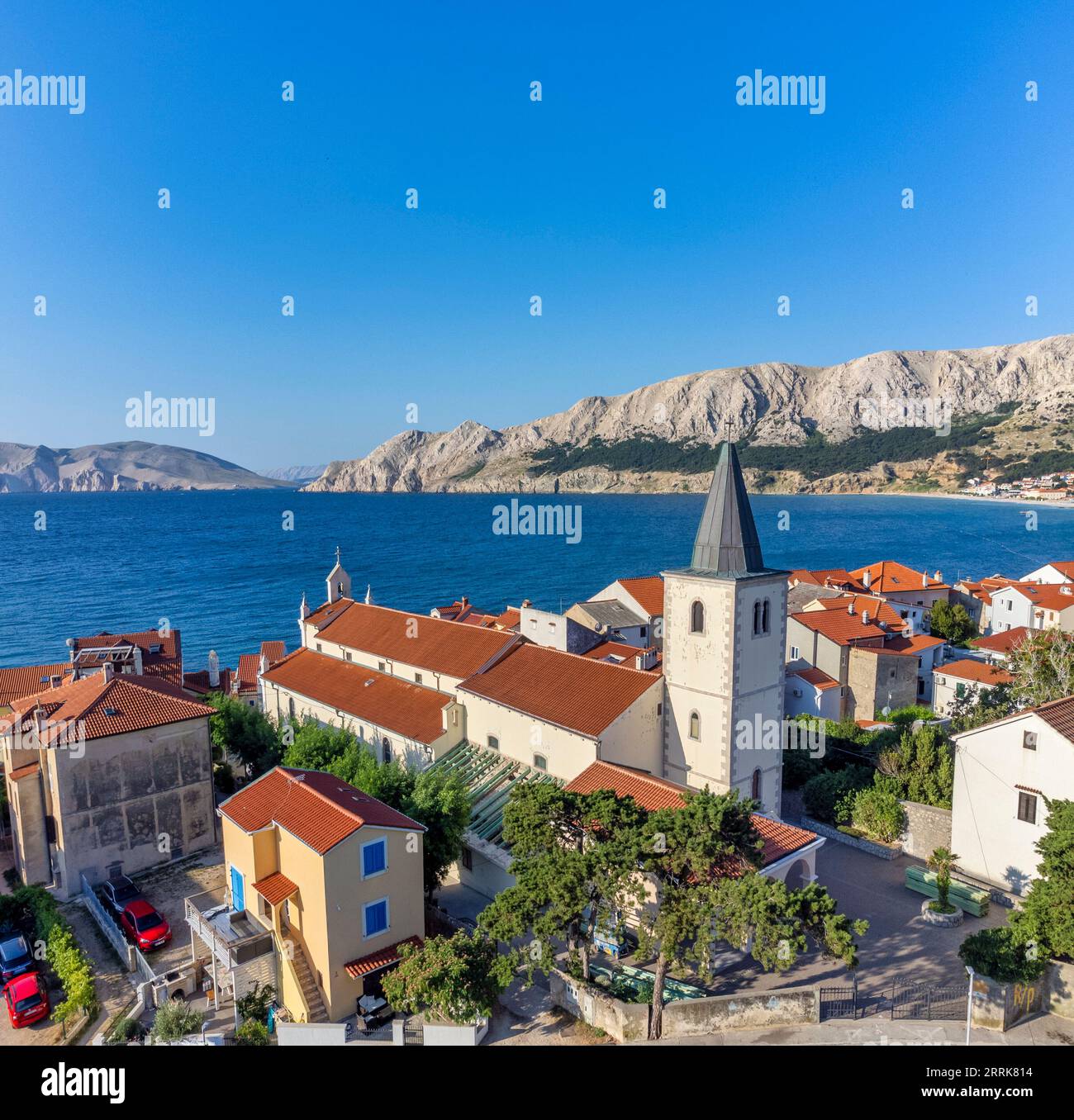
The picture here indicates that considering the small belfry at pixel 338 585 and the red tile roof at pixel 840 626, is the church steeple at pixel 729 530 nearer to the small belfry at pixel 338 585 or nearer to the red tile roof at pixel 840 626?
the red tile roof at pixel 840 626

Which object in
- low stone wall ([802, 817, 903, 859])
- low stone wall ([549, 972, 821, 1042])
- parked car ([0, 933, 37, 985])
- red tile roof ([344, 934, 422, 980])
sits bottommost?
parked car ([0, 933, 37, 985])

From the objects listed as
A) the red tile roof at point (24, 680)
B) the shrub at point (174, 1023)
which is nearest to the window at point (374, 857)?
the shrub at point (174, 1023)

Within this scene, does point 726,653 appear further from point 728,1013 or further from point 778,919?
point 728,1013

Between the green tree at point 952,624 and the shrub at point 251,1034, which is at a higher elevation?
the green tree at point 952,624

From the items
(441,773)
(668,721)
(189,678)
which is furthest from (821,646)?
(189,678)

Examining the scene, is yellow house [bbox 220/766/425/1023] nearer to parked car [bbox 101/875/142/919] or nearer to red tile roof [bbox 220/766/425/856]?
red tile roof [bbox 220/766/425/856]

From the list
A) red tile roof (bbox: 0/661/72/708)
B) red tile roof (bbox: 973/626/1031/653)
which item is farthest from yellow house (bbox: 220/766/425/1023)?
red tile roof (bbox: 973/626/1031/653)
